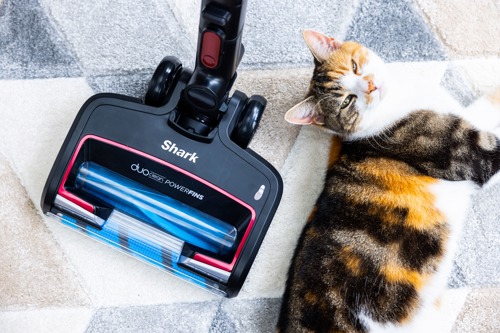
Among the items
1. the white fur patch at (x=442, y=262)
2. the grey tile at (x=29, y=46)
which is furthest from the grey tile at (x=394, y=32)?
the grey tile at (x=29, y=46)

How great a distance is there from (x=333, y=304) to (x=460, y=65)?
26.8 inches

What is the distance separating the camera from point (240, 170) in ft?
3.56

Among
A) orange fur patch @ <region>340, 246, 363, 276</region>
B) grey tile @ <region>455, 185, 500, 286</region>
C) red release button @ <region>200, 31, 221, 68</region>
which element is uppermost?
red release button @ <region>200, 31, 221, 68</region>

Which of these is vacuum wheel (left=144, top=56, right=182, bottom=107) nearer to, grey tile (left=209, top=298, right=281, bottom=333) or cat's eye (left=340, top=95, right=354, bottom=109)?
cat's eye (left=340, top=95, right=354, bottom=109)

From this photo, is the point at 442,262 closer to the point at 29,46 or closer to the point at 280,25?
the point at 280,25

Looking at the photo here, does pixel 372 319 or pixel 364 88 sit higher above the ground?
pixel 364 88

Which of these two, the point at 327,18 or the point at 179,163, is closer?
the point at 179,163

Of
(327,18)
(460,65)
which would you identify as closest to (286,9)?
(327,18)

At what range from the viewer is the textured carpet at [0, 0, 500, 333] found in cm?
124

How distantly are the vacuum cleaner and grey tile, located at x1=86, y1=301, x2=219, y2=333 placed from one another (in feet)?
0.53

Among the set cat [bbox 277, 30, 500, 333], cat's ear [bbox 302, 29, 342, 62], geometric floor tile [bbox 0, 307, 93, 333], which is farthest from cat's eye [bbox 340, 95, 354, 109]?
geometric floor tile [bbox 0, 307, 93, 333]

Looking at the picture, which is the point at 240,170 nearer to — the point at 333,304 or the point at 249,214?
the point at 249,214

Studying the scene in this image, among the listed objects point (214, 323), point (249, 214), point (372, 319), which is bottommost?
point (214, 323)

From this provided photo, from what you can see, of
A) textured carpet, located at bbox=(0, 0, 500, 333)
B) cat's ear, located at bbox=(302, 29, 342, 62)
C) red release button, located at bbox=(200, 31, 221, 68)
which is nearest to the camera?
red release button, located at bbox=(200, 31, 221, 68)
